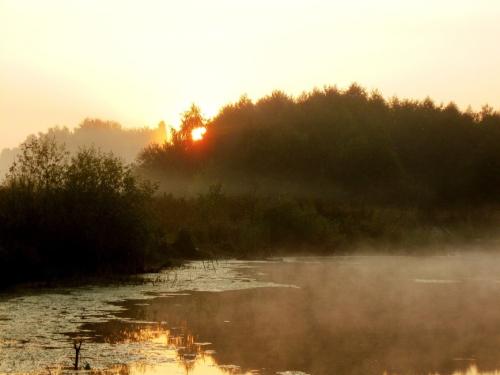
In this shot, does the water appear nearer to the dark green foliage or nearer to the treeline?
the dark green foliage

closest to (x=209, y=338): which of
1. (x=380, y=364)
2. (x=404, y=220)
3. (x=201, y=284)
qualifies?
(x=380, y=364)

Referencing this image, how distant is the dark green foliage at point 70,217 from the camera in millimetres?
24141

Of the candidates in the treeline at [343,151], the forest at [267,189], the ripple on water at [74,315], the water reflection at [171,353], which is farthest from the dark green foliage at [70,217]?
the treeline at [343,151]

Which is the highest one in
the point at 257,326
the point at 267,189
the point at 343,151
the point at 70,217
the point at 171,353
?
the point at 343,151

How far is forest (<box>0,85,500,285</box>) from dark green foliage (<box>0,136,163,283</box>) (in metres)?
0.05

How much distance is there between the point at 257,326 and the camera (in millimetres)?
16219

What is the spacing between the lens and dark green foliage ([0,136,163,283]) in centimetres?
2414

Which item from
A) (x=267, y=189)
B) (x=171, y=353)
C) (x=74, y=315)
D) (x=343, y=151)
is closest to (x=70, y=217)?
(x=74, y=315)

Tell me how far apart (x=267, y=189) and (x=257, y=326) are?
38.8 m

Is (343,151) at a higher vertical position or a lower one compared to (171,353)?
higher

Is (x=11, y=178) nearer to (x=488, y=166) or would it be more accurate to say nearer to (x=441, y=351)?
(x=441, y=351)

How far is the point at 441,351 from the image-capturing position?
14289mm

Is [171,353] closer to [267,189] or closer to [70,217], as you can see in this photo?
[70,217]

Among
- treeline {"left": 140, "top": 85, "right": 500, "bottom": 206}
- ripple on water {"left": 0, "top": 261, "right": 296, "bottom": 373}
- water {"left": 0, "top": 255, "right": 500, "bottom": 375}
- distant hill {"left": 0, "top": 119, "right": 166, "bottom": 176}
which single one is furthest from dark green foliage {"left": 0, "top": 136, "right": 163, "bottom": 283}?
distant hill {"left": 0, "top": 119, "right": 166, "bottom": 176}
